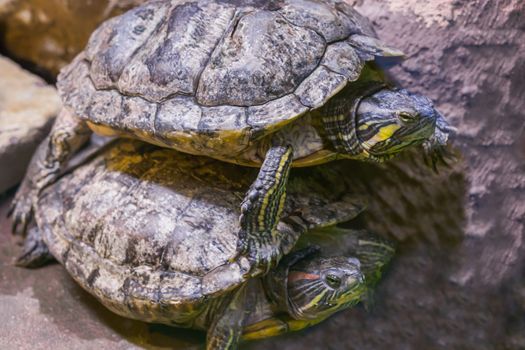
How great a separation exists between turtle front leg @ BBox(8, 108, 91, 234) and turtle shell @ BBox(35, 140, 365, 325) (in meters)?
0.19

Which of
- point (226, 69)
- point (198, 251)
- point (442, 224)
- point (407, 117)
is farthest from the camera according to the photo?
point (442, 224)

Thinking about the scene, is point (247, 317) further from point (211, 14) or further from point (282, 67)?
point (211, 14)

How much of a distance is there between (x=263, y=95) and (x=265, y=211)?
49 centimetres

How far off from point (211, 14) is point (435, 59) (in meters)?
1.09

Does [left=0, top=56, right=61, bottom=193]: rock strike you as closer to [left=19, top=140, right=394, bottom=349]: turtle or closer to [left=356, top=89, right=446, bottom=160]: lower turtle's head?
[left=19, top=140, right=394, bottom=349]: turtle

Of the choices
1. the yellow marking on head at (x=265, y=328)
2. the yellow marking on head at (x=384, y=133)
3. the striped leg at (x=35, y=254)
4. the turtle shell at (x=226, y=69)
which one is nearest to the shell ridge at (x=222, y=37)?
the turtle shell at (x=226, y=69)

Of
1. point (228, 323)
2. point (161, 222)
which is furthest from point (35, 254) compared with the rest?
point (228, 323)

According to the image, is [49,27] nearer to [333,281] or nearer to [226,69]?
[226,69]

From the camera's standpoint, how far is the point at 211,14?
7.95 ft

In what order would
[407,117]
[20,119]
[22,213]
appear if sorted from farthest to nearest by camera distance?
[20,119], [22,213], [407,117]

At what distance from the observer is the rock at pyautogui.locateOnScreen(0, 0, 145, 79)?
3.71 m

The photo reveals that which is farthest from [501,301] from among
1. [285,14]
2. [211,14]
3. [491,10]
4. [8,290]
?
[8,290]

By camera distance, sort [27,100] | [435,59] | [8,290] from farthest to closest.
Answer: [27,100] → [8,290] → [435,59]

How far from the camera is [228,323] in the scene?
2.44 metres
